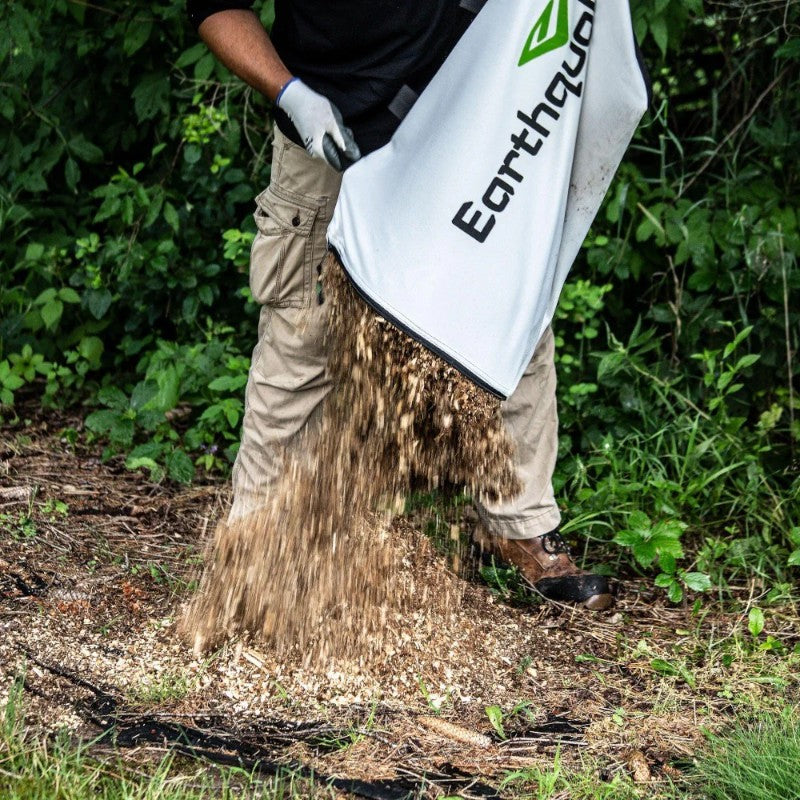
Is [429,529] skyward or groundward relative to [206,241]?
groundward

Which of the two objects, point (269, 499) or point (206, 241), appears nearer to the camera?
point (269, 499)

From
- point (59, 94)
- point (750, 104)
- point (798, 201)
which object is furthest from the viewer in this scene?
point (59, 94)

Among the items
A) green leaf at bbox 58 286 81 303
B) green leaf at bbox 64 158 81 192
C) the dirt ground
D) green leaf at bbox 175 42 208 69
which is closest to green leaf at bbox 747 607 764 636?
the dirt ground

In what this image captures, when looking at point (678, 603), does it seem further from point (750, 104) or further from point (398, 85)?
point (750, 104)

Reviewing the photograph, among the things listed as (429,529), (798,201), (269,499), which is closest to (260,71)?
(269,499)

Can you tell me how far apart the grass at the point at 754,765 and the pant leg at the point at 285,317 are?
43.5 inches

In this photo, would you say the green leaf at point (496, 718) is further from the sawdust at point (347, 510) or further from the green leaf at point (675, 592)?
the green leaf at point (675, 592)

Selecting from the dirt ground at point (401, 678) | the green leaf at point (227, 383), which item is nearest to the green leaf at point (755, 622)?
the dirt ground at point (401, 678)

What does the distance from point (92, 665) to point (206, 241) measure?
1721 mm

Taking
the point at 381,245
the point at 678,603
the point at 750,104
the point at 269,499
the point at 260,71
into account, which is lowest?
the point at 678,603

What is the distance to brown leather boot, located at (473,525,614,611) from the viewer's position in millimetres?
2518

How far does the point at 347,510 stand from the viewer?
2275 mm

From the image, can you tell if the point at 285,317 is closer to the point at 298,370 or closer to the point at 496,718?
the point at 298,370

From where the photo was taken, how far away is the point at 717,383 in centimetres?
296
